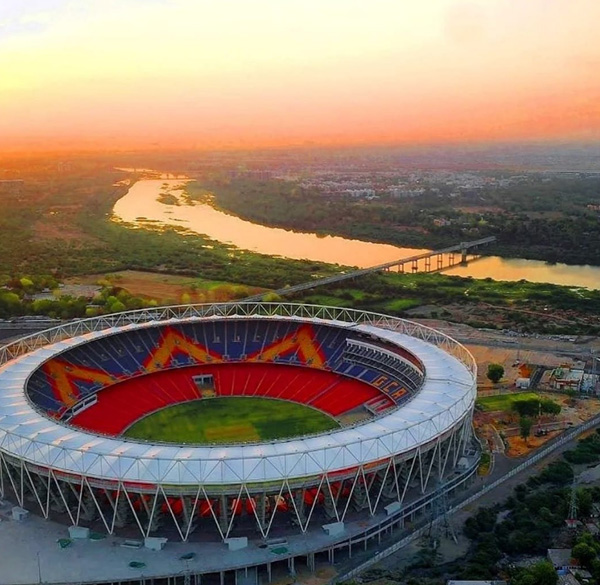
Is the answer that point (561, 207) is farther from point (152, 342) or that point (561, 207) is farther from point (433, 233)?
point (152, 342)

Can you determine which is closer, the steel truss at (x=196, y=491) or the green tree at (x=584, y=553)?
the green tree at (x=584, y=553)

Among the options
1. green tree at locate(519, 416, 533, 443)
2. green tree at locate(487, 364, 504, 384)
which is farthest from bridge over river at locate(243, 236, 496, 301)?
green tree at locate(519, 416, 533, 443)

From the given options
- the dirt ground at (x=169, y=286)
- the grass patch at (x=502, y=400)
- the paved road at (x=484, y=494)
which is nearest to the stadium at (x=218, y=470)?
the paved road at (x=484, y=494)

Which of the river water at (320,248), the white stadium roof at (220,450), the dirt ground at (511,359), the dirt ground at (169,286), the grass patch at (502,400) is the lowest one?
the river water at (320,248)

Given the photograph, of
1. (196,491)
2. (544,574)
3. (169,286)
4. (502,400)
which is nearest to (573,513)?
(544,574)

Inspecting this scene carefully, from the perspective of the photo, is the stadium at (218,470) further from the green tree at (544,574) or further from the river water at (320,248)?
the river water at (320,248)

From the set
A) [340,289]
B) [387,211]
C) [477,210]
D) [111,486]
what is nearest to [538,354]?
[340,289]

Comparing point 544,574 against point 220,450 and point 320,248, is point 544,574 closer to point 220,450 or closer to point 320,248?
point 220,450

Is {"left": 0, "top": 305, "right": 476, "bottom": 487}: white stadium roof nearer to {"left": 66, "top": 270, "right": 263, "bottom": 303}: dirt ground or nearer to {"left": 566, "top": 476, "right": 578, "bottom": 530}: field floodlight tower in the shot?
{"left": 566, "top": 476, "right": 578, "bottom": 530}: field floodlight tower
